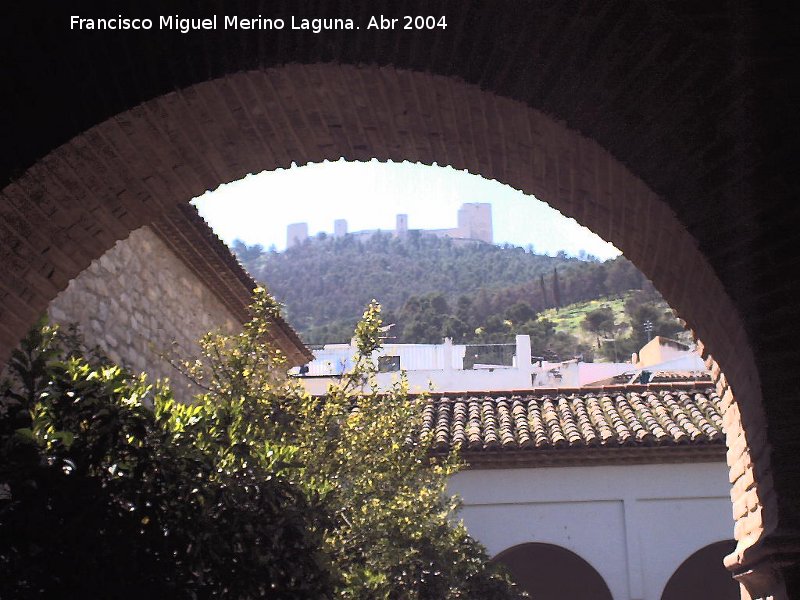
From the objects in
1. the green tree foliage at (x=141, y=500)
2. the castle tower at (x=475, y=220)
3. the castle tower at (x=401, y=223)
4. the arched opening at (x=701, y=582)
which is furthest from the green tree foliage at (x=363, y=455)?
the castle tower at (x=475, y=220)

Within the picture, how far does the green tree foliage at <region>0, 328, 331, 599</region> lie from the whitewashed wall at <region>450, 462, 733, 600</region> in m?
8.66

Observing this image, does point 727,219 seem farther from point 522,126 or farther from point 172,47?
point 172,47

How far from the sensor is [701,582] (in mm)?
15773

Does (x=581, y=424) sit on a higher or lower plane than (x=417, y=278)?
lower

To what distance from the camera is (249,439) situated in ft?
17.6

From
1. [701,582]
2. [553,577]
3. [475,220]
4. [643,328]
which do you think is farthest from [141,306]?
[475,220]

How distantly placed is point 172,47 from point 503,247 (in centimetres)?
Answer: 6344

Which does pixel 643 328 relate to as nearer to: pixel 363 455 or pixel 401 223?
pixel 363 455

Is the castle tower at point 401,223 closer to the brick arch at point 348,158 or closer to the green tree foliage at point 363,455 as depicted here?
the green tree foliage at point 363,455

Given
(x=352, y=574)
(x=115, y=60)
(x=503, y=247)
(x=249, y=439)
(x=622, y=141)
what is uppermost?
(x=503, y=247)

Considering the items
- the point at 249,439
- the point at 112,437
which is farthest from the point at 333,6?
the point at 249,439

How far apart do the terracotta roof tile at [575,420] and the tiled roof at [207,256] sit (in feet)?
9.24

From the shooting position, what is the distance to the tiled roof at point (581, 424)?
12.9 metres

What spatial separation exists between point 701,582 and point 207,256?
9753 millimetres
